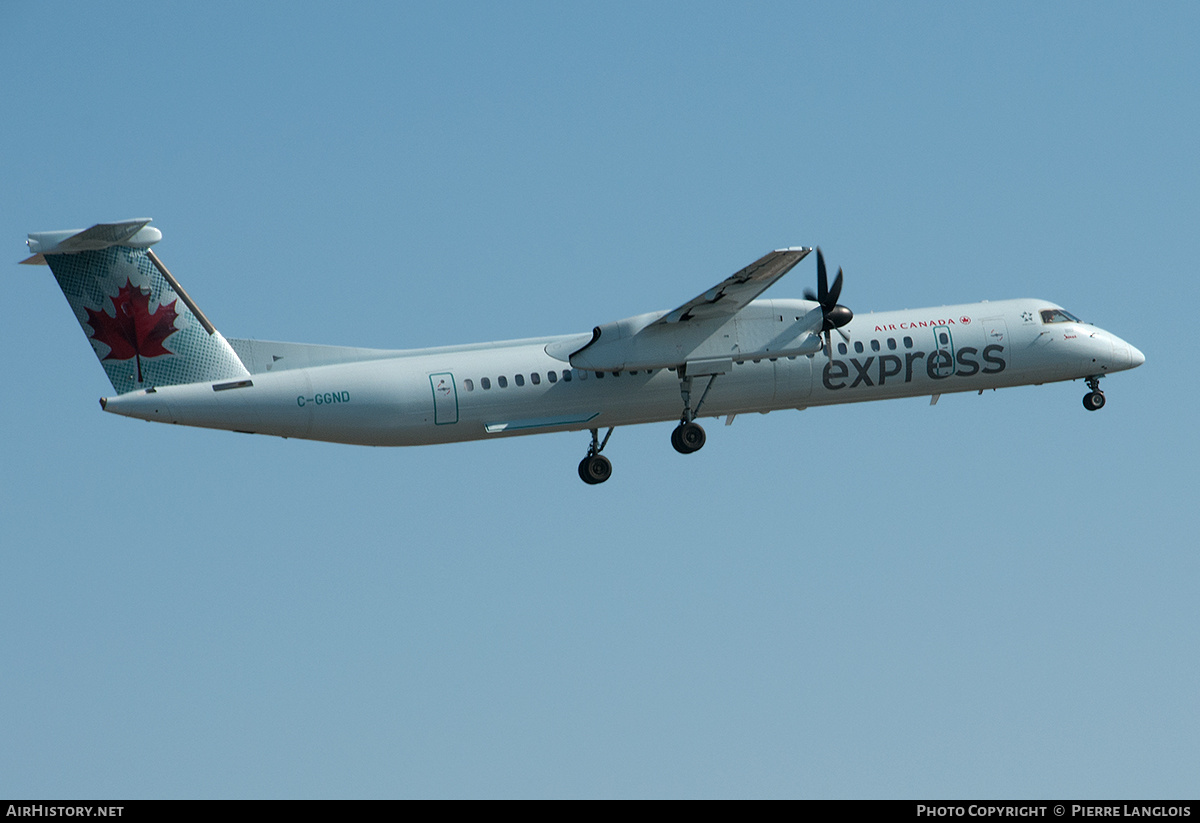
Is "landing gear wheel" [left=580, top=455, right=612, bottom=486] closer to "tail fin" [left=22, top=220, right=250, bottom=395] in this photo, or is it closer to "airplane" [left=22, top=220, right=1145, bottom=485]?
"airplane" [left=22, top=220, right=1145, bottom=485]

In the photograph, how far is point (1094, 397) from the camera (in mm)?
36188

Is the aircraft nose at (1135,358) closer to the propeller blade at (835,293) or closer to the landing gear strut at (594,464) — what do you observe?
the propeller blade at (835,293)

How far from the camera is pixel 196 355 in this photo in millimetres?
30016

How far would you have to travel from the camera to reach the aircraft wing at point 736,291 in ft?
99.3

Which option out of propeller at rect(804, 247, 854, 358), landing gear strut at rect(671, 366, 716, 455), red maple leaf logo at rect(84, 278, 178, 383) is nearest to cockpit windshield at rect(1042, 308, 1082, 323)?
propeller at rect(804, 247, 854, 358)

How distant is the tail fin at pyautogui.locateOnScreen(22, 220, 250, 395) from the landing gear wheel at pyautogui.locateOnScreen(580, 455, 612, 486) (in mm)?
8055

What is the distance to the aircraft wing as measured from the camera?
30266 mm

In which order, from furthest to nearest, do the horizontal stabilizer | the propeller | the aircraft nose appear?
1. the aircraft nose
2. the propeller
3. the horizontal stabilizer

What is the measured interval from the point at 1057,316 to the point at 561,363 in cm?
1287

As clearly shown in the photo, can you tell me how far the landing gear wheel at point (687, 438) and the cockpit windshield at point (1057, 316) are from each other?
9.36 meters

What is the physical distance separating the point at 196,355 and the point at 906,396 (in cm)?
1651

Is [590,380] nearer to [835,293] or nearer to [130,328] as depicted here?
[835,293]
